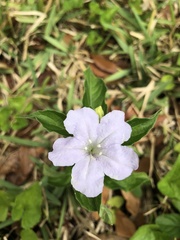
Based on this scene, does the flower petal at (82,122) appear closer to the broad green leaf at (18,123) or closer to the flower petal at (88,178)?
the flower petal at (88,178)

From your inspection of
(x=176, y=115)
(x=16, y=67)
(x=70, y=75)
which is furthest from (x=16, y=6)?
(x=176, y=115)

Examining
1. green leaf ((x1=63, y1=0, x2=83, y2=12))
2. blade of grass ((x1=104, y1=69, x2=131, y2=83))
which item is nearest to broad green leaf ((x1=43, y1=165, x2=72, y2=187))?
blade of grass ((x1=104, y1=69, x2=131, y2=83))

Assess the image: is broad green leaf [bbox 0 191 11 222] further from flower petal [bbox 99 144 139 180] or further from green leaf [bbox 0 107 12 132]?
flower petal [bbox 99 144 139 180]

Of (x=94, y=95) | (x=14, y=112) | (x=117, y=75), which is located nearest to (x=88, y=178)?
(x=94, y=95)

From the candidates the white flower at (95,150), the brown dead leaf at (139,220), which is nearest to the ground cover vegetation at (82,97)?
the brown dead leaf at (139,220)

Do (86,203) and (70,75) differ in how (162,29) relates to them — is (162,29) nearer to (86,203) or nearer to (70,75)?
(70,75)
